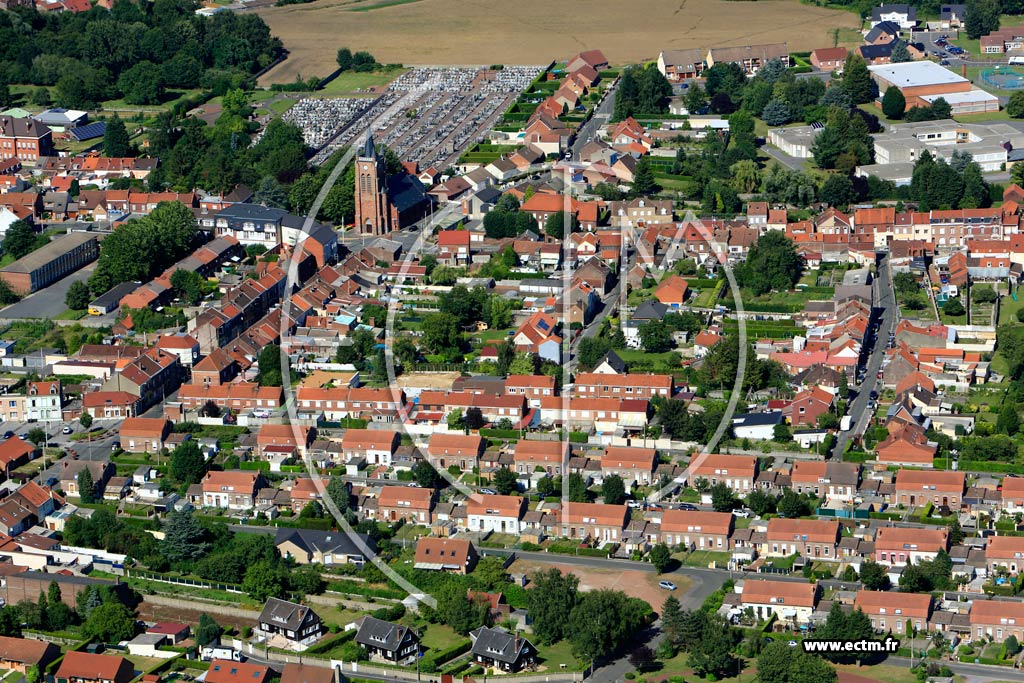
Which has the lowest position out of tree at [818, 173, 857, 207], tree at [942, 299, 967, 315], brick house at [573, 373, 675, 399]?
brick house at [573, 373, 675, 399]

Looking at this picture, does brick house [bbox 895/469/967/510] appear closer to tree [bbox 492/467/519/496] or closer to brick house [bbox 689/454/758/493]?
brick house [bbox 689/454/758/493]

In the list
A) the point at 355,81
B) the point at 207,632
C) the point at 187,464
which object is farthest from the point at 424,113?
the point at 207,632

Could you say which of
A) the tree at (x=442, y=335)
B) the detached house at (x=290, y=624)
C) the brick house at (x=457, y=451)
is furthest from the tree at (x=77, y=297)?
the detached house at (x=290, y=624)

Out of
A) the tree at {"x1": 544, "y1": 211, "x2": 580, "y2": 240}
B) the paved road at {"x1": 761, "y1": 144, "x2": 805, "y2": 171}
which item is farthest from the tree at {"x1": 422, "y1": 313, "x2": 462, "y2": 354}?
the paved road at {"x1": 761, "y1": 144, "x2": 805, "y2": 171}

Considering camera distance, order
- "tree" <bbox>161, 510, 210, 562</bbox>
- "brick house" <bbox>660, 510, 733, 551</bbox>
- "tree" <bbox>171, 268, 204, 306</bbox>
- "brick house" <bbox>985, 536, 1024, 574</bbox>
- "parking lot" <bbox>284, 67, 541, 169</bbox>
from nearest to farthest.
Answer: "brick house" <bbox>985, 536, 1024, 574</bbox>, "tree" <bbox>161, 510, 210, 562</bbox>, "brick house" <bbox>660, 510, 733, 551</bbox>, "tree" <bbox>171, 268, 204, 306</bbox>, "parking lot" <bbox>284, 67, 541, 169</bbox>

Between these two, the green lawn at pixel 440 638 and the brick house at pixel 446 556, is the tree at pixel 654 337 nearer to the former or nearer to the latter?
the brick house at pixel 446 556

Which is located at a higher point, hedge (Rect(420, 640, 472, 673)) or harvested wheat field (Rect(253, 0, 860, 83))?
harvested wheat field (Rect(253, 0, 860, 83))

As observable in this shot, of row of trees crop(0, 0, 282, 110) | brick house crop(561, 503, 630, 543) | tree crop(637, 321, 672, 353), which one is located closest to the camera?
brick house crop(561, 503, 630, 543)

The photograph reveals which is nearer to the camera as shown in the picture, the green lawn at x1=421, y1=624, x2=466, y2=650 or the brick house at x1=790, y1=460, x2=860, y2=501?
the green lawn at x1=421, y1=624, x2=466, y2=650
